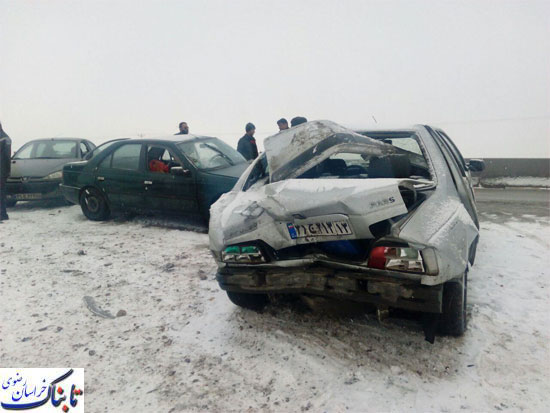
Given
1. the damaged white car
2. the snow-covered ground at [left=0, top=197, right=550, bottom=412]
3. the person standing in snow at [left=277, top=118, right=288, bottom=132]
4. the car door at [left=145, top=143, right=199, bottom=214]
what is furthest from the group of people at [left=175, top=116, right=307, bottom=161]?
the damaged white car

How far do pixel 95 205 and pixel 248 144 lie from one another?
3268mm

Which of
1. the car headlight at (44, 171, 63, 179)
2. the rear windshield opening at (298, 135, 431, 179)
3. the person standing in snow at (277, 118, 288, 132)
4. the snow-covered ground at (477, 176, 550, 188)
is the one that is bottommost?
the snow-covered ground at (477, 176, 550, 188)

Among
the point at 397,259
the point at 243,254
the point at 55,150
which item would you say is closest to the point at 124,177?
the point at 55,150

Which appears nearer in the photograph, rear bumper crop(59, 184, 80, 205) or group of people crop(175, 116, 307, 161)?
rear bumper crop(59, 184, 80, 205)

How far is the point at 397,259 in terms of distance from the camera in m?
2.26

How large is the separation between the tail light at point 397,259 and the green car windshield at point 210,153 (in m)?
4.16

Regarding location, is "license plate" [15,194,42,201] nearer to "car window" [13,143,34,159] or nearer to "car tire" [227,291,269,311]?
"car window" [13,143,34,159]

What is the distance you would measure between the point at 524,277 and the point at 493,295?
68 cm

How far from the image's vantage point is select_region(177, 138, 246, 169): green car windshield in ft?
20.0

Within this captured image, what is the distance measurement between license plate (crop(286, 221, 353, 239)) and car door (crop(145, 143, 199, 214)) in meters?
3.73

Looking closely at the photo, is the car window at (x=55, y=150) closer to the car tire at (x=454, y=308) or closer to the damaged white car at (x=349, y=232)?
the damaged white car at (x=349, y=232)

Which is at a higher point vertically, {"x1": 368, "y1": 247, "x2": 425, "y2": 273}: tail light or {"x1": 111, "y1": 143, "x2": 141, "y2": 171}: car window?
{"x1": 111, "y1": 143, "x2": 141, "y2": 171}: car window

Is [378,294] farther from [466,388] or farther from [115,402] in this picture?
[115,402]

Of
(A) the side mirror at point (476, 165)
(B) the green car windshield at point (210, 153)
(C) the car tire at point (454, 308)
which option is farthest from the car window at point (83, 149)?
(C) the car tire at point (454, 308)
